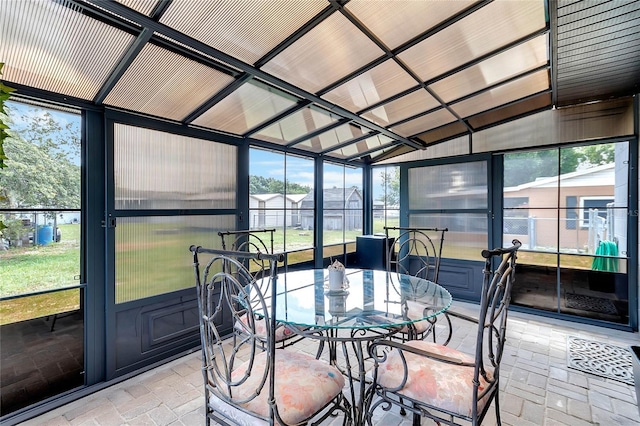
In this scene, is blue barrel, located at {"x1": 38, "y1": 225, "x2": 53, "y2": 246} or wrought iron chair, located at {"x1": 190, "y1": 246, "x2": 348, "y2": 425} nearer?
wrought iron chair, located at {"x1": 190, "y1": 246, "x2": 348, "y2": 425}

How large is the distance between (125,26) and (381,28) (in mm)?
1628

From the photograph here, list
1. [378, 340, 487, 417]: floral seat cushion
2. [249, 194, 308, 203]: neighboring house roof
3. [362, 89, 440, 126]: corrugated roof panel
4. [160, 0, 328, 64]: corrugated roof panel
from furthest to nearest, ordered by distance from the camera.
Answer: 1. [249, 194, 308, 203]: neighboring house roof
2. [362, 89, 440, 126]: corrugated roof panel
3. [160, 0, 328, 64]: corrugated roof panel
4. [378, 340, 487, 417]: floral seat cushion

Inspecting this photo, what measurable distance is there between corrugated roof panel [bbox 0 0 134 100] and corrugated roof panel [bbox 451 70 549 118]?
3.34 metres

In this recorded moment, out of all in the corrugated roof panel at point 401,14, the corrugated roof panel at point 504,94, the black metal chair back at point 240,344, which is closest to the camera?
the black metal chair back at point 240,344

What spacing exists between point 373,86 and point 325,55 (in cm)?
72

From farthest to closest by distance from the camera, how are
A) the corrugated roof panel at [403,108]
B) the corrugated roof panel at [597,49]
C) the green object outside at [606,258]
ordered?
the green object outside at [606,258]
the corrugated roof panel at [403,108]
the corrugated roof panel at [597,49]

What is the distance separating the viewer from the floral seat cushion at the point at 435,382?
1408 mm

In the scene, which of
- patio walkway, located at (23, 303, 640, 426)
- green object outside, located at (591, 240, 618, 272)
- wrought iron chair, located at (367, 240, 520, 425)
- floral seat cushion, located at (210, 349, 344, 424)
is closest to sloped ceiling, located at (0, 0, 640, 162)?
wrought iron chair, located at (367, 240, 520, 425)

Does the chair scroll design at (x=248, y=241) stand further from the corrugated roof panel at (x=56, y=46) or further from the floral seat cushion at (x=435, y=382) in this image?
the floral seat cushion at (x=435, y=382)

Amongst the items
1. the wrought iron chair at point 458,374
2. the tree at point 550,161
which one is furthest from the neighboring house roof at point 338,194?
the wrought iron chair at point 458,374

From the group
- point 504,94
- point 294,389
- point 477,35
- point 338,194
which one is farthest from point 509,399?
point 338,194

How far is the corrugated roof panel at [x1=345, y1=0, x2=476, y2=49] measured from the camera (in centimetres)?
188

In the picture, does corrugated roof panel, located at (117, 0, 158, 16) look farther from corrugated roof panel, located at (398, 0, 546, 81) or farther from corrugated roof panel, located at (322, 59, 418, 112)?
corrugated roof panel, located at (398, 0, 546, 81)

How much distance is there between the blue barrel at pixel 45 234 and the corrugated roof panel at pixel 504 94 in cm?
406
